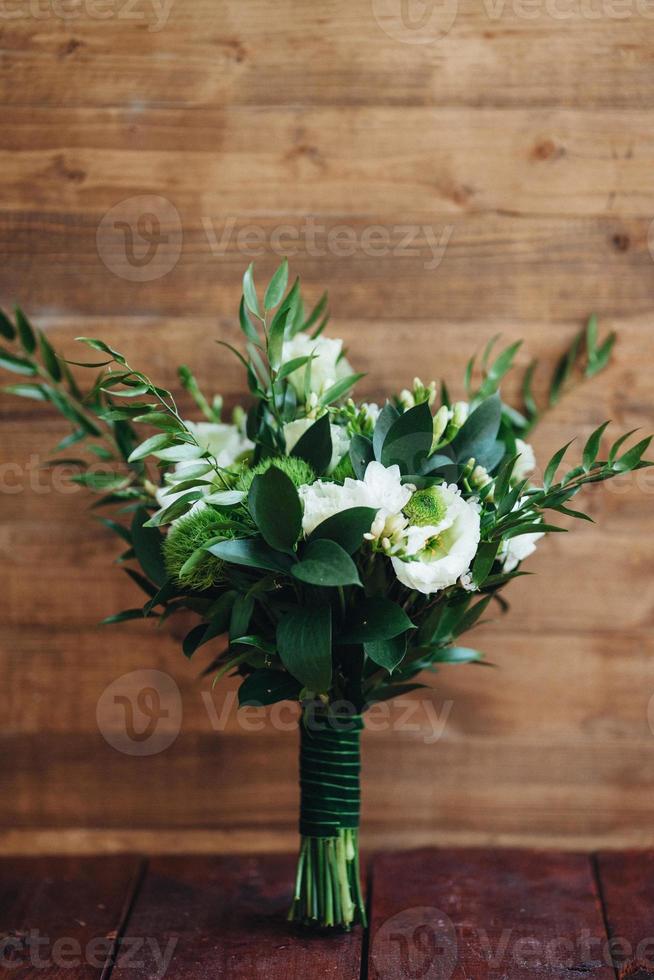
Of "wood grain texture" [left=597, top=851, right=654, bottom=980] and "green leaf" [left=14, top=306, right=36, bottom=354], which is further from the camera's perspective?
"green leaf" [left=14, top=306, right=36, bottom=354]

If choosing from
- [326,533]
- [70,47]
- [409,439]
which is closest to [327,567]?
[326,533]

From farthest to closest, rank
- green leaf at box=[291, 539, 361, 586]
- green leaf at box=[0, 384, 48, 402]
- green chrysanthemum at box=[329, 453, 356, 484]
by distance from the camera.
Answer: green leaf at box=[0, 384, 48, 402]
green chrysanthemum at box=[329, 453, 356, 484]
green leaf at box=[291, 539, 361, 586]

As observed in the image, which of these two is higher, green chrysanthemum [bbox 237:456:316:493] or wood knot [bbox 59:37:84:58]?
wood knot [bbox 59:37:84:58]

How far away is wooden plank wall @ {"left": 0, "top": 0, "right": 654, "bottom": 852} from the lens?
1027 mm

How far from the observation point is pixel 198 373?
3.45 ft

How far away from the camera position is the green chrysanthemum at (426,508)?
2.37 ft

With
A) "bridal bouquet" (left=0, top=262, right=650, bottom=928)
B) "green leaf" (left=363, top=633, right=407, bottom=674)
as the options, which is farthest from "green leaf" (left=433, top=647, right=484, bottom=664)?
"green leaf" (left=363, top=633, right=407, bottom=674)

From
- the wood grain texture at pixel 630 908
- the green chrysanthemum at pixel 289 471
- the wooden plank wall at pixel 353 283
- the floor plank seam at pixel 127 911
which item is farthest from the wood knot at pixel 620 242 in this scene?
the floor plank seam at pixel 127 911

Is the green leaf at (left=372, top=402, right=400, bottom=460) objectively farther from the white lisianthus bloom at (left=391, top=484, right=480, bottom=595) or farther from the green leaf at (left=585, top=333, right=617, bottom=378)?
the green leaf at (left=585, top=333, right=617, bottom=378)

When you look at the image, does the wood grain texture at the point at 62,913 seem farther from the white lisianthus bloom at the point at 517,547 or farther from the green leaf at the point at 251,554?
the white lisianthus bloom at the point at 517,547

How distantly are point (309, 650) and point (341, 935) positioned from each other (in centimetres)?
36

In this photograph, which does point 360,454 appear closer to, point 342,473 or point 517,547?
point 342,473

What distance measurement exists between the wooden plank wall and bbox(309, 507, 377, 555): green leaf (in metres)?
0.38

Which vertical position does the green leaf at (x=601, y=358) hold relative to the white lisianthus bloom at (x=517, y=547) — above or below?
above
